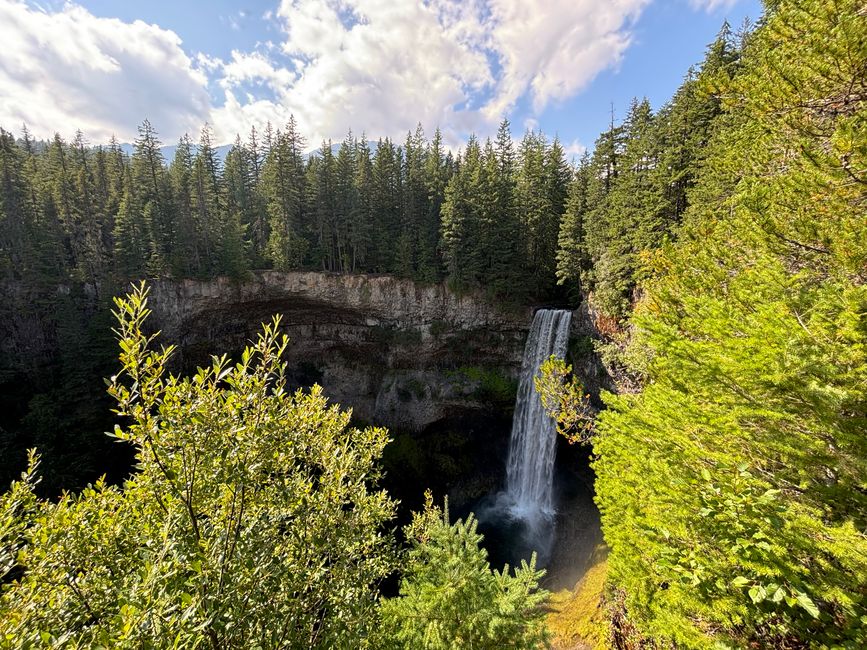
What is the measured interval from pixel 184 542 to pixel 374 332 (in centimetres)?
3228

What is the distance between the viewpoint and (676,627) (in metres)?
5.70

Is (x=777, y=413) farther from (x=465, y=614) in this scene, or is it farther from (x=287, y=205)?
(x=287, y=205)

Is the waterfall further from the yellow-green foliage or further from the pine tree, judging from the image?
the pine tree

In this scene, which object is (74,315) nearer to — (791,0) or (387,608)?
(387,608)

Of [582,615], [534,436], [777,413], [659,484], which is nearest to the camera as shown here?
[777,413]

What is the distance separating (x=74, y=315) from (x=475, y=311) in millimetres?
33201

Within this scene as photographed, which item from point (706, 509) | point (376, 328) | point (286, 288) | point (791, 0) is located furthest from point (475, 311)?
point (706, 509)

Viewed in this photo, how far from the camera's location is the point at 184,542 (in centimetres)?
386

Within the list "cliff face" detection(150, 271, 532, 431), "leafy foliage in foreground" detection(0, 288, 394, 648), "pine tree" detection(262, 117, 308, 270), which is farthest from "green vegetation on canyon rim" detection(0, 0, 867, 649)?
"pine tree" detection(262, 117, 308, 270)

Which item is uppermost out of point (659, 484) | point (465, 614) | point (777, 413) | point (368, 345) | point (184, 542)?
point (777, 413)

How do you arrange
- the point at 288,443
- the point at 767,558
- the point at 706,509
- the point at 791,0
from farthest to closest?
the point at 791,0
the point at 288,443
the point at 706,509
the point at 767,558

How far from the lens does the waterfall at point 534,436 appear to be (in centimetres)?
2703

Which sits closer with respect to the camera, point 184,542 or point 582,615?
point 184,542

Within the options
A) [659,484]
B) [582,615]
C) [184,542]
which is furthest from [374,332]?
[184,542]
